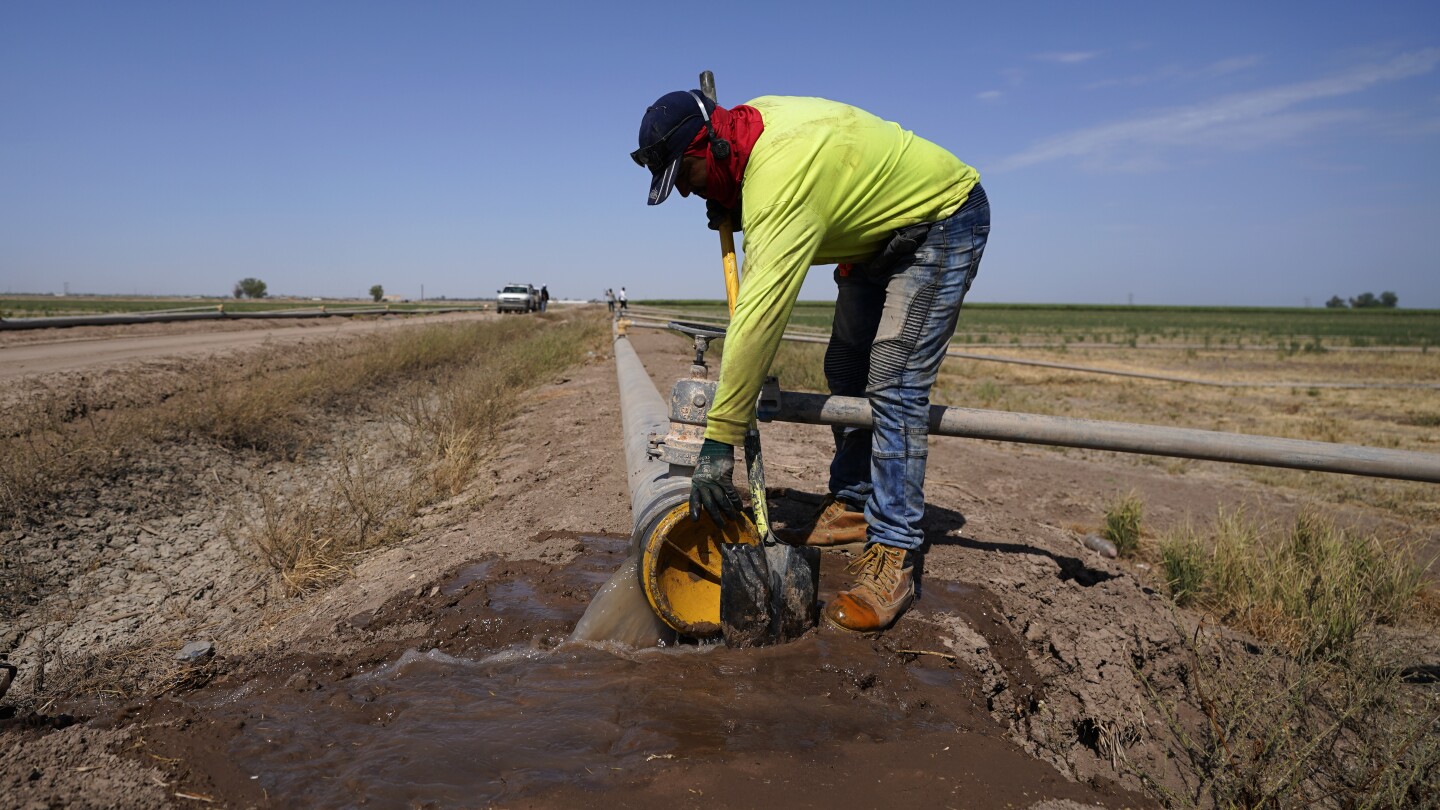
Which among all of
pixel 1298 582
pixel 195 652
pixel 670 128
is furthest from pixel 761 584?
pixel 1298 582

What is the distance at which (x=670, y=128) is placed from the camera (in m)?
2.73

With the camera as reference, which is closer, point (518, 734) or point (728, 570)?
point (518, 734)

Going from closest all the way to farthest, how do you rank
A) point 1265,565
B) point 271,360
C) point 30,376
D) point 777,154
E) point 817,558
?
point 777,154 < point 817,558 < point 1265,565 < point 30,376 < point 271,360

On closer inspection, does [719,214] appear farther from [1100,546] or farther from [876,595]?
[1100,546]

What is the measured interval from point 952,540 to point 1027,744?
184 cm

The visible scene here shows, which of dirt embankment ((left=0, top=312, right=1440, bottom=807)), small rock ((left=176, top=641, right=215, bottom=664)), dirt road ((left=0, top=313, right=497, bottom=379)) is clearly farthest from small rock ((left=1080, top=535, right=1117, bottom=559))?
dirt road ((left=0, top=313, right=497, bottom=379))

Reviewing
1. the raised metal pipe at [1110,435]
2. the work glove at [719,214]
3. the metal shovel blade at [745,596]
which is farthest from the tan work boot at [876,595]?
the work glove at [719,214]

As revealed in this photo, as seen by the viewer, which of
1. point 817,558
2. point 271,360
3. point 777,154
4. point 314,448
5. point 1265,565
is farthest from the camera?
point 271,360

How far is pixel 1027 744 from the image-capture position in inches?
93.4

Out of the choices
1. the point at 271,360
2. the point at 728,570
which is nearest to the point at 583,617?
the point at 728,570

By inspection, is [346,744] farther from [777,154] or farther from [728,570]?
[777,154]

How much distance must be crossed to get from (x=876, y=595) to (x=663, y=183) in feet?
5.44

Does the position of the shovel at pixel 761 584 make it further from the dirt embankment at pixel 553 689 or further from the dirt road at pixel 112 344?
the dirt road at pixel 112 344

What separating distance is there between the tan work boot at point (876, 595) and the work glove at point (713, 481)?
2.31 feet
